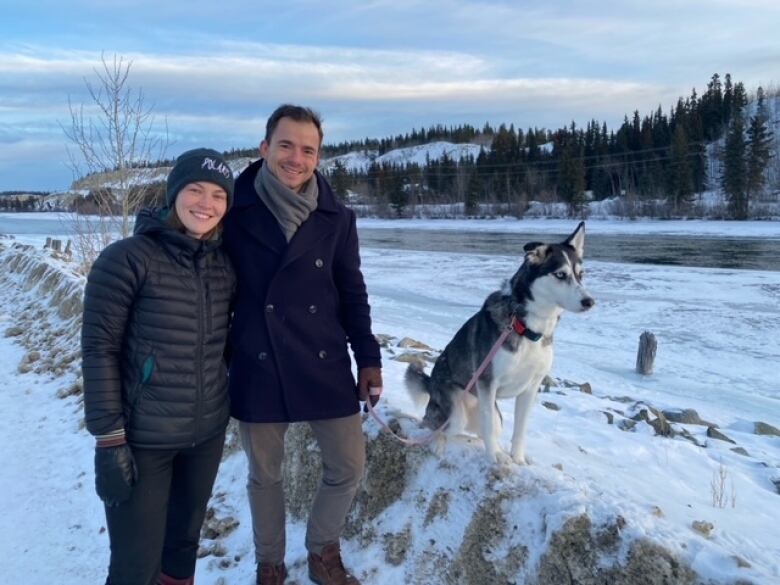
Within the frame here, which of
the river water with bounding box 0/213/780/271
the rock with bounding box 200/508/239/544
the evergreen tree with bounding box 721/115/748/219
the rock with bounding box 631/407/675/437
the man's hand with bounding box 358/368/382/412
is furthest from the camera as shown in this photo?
the evergreen tree with bounding box 721/115/748/219

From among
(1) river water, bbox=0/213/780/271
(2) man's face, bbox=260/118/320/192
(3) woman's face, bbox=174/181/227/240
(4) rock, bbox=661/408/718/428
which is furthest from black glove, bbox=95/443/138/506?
(1) river water, bbox=0/213/780/271

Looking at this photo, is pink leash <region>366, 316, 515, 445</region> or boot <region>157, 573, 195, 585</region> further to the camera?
pink leash <region>366, 316, 515, 445</region>

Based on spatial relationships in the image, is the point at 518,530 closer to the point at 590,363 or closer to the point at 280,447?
the point at 280,447

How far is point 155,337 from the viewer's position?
264cm

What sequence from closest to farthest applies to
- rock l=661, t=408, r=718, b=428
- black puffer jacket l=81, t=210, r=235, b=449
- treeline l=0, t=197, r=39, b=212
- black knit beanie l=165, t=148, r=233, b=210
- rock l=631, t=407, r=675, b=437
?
black puffer jacket l=81, t=210, r=235, b=449, black knit beanie l=165, t=148, r=233, b=210, rock l=631, t=407, r=675, b=437, rock l=661, t=408, r=718, b=428, treeline l=0, t=197, r=39, b=212

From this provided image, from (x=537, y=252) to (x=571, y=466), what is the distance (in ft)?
5.20

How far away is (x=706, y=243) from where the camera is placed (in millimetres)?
30469

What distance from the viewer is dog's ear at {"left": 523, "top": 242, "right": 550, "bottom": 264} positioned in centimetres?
365

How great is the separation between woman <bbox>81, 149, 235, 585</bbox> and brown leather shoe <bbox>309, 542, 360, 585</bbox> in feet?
2.83

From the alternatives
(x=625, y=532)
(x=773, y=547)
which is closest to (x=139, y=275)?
(x=625, y=532)

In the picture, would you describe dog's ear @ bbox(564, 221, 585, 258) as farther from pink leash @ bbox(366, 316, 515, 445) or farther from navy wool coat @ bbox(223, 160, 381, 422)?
navy wool coat @ bbox(223, 160, 381, 422)

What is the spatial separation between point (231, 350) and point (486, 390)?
5.30ft

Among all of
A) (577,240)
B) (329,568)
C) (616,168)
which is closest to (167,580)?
(329,568)

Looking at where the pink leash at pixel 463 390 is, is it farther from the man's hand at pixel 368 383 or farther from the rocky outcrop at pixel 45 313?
the rocky outcrop at pixel 45 313
